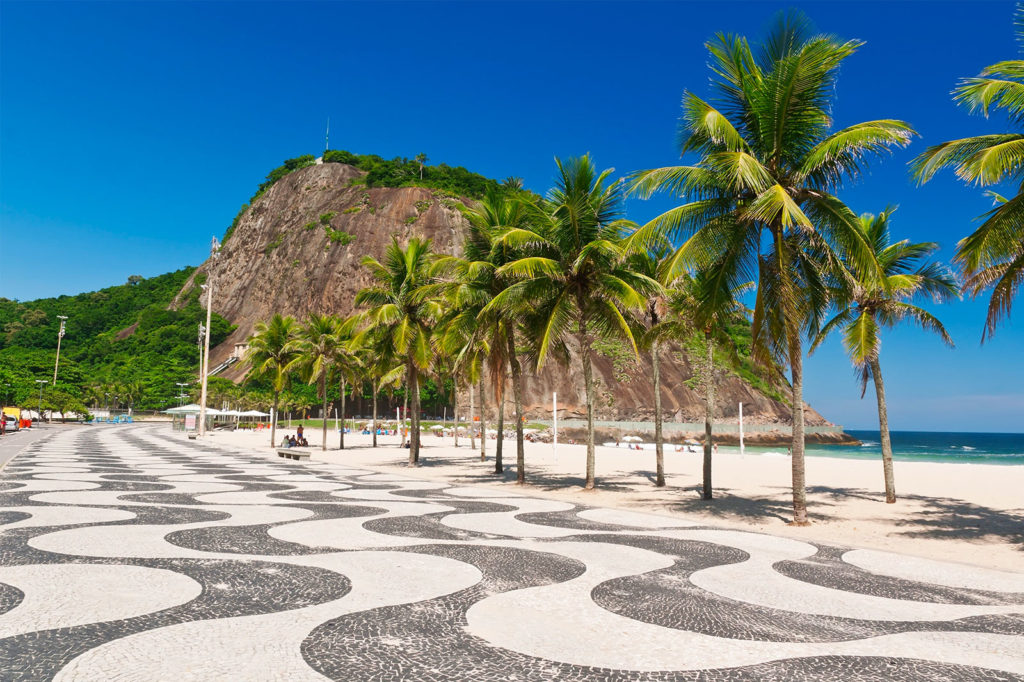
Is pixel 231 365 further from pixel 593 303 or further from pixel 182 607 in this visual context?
pixel 182 607

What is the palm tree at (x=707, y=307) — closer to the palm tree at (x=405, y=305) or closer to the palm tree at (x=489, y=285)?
the palm tree at (x=489, y=285)

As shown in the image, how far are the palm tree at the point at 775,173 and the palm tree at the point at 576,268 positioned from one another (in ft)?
10.4

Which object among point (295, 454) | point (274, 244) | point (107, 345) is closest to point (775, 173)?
point (295, 454)

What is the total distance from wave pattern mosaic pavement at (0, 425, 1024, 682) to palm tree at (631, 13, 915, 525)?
4794mm

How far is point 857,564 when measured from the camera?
8.11m

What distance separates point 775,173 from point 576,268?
5.16 meters

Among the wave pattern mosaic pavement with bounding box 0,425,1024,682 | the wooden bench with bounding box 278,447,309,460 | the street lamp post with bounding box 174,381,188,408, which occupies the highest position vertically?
the street lamp post with bounding box 174,381,188,408

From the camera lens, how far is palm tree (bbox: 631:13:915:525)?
11.0 m

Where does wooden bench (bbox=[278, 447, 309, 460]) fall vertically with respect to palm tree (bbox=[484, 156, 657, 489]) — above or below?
below

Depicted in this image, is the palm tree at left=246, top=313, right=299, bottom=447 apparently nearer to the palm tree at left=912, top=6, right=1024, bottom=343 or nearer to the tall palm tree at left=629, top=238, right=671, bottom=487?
the tall palm tree at left=629, top=238, right=671, bottom=487

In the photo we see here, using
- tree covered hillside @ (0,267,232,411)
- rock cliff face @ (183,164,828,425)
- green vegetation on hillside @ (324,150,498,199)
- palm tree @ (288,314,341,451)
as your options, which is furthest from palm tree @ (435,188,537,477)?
green vegetation on hillside @ (324,150,498,199)

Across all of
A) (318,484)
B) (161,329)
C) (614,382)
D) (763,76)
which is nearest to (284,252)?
(161,329)

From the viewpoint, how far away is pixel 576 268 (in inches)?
608

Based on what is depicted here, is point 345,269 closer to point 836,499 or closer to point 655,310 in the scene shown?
point 655,310
